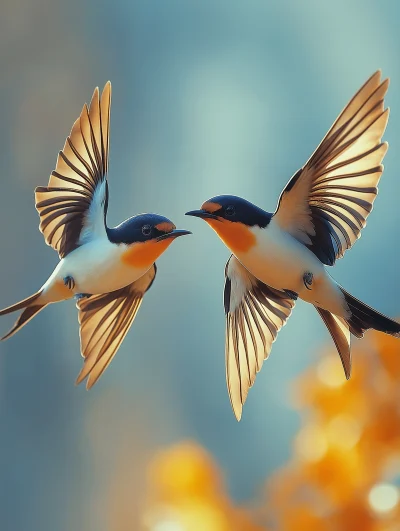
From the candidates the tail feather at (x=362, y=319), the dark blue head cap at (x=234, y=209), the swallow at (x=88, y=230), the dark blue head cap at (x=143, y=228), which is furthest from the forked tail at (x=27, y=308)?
the tail feather at (x=362, y=319)

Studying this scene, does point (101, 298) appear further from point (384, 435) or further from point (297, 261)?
point (384, 435)

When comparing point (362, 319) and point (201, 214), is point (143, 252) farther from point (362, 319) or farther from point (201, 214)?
point (362, 319)

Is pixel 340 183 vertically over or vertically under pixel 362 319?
over

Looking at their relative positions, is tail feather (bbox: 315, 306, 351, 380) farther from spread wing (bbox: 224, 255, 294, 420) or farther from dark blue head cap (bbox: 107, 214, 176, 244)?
dark blue head cap (bbox: 107, 214, 176, 244)

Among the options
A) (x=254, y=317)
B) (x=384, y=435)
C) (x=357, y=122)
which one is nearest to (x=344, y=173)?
(x=357, y=122)

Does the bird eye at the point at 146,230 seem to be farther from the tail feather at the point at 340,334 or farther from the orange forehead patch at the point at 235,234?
the tail feather at the point at 340,334

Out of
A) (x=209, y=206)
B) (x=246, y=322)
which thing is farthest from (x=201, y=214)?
(x=246, y=322)
